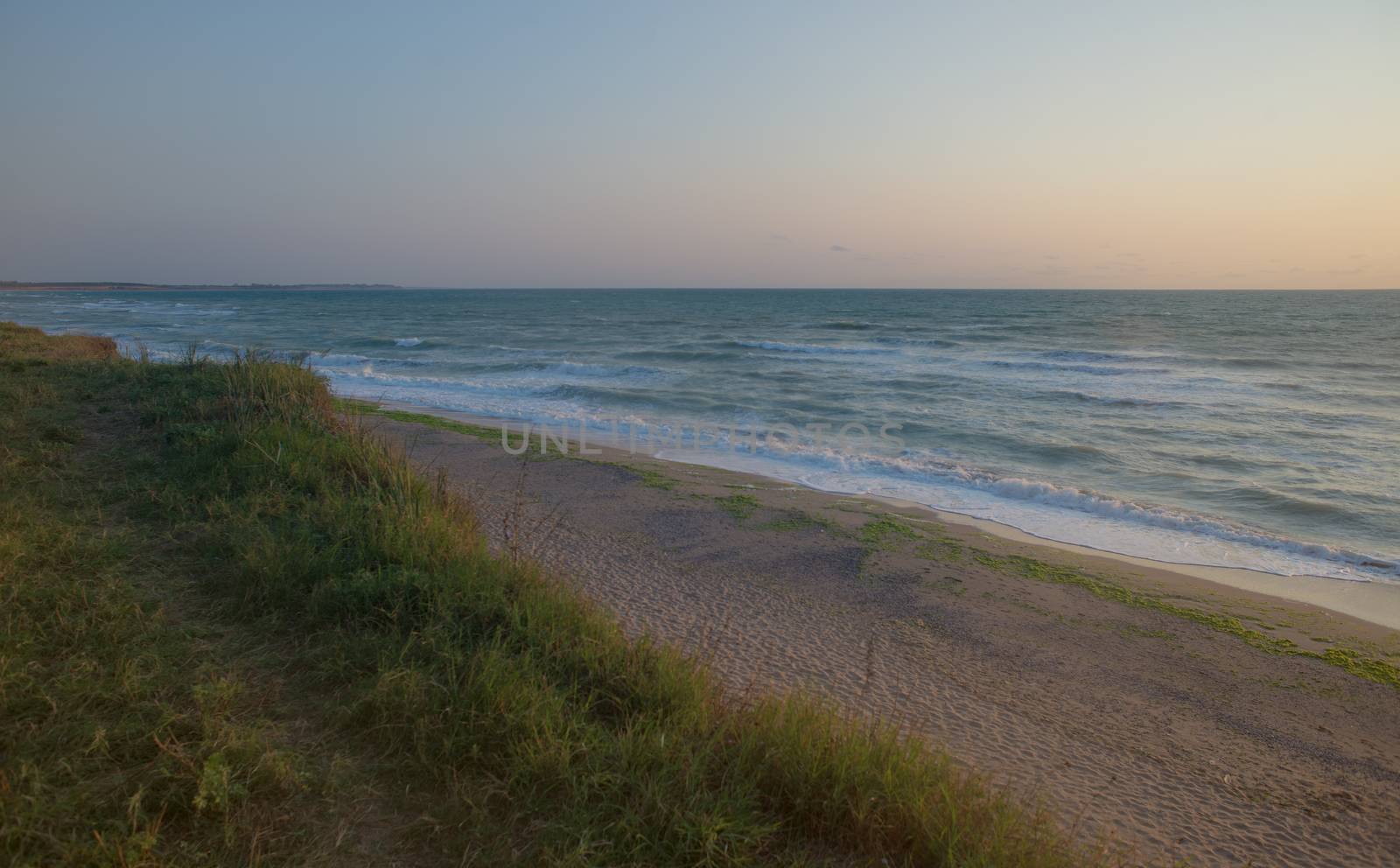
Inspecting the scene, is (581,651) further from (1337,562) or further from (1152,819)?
(1337,562)

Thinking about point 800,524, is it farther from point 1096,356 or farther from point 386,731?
point 1096,356

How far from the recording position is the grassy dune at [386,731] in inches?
103

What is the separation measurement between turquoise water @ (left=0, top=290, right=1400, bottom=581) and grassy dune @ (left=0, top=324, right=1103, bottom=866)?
7588 mm

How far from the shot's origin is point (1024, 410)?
61.9 ft

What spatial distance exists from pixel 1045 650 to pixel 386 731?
493cm

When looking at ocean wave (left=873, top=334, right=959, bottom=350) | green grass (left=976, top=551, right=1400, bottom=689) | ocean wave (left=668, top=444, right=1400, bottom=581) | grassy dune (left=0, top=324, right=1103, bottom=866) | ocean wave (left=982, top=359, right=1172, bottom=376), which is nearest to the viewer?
grassy dune (left=0, top=324, right=1103, bottom=866)

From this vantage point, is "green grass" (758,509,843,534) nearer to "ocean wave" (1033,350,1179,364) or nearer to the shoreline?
the shoreline

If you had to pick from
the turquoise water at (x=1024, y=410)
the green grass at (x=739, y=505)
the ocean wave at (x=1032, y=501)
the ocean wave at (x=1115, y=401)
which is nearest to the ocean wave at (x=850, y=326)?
the turquoise water at (x=1024, y=410)

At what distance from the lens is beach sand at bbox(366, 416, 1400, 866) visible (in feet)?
13.1

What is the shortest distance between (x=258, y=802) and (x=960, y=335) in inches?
1727

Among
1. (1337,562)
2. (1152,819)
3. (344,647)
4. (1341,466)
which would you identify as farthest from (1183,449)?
(344,647)

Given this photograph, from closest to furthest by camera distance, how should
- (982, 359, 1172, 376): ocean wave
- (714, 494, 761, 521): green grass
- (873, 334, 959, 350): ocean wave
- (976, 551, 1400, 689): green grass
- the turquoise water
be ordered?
1. (976, 551, 1400, 689): green grass
2. (714, 494, 761, 521): green grass
3. the turquoise water
4. (982, 359, 1172, 376): ocean wave
5. (873, 334, 959, 350): ocean wave

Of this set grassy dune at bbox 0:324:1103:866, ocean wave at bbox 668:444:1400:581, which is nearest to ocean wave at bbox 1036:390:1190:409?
ocean wave at bbox 668:444:1400:581

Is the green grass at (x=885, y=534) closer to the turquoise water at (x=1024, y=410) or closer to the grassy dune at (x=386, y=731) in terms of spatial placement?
the turquoise water at (x=1024, y=410)
